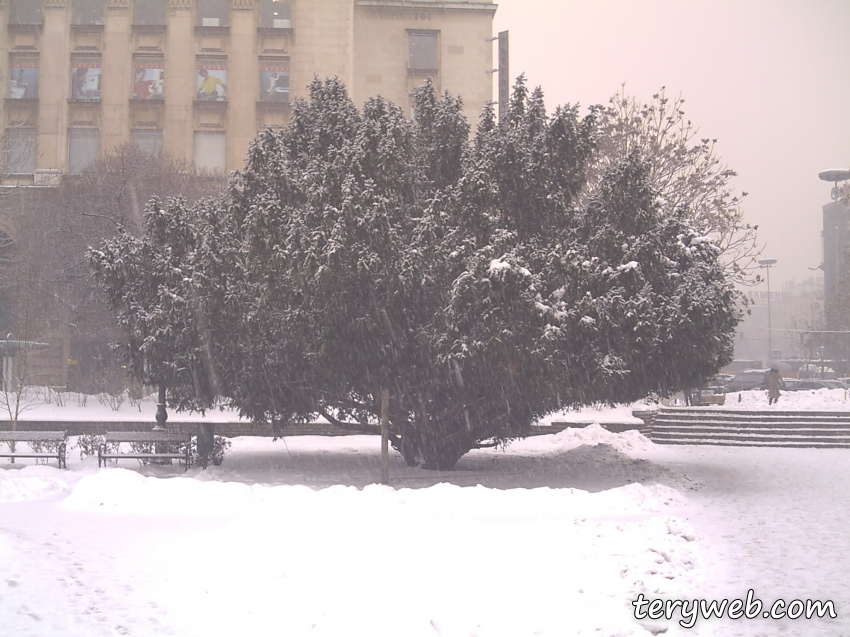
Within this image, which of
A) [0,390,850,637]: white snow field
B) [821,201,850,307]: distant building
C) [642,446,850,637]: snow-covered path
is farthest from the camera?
[821,201,850,307]: distant building

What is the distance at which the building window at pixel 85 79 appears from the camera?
140 ft

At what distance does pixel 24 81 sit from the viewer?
42250 millimetres

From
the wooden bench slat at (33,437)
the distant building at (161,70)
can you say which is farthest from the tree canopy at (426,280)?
the distant building at (161,70)

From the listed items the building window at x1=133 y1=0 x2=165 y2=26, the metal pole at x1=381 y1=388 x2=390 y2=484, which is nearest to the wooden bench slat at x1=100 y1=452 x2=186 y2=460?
the metal pole at x1=381 y1=388 x2=390 y2=484

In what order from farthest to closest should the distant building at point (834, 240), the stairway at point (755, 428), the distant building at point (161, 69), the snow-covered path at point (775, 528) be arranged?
the distant building at point (834, 240), the distant building at point (161, 69), the stairway at point (755, 428), the snow-covered path at point (775, 528)

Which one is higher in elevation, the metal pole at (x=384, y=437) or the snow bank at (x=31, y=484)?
the metal pole at (x=384, y=437)

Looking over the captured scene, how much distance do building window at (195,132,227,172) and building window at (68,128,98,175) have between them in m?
5.66

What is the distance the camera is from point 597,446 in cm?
1892

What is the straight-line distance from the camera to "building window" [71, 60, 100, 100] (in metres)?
42.5

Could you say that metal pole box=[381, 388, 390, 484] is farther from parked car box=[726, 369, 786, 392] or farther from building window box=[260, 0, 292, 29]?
parked car box=[726, 369, 786, 392]

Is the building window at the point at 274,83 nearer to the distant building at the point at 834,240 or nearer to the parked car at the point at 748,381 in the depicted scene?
the distant building at the point at 834,240

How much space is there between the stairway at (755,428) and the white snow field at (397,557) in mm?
9381

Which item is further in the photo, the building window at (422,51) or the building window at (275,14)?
the building window at (422,51)

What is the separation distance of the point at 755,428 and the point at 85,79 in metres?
39.4
